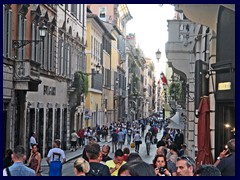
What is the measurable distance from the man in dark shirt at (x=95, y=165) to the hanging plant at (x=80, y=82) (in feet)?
59.6

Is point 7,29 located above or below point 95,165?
above

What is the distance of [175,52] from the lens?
16.4 m

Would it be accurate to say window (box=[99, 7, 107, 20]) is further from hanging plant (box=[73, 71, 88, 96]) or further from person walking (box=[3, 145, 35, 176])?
person walking (box=[3, 145, 35, 176])

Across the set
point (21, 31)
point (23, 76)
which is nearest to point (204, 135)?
point (23, 76)

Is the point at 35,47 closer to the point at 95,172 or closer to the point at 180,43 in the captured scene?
the point at 180,43

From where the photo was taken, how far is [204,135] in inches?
433

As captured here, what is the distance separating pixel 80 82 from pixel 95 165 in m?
18.8

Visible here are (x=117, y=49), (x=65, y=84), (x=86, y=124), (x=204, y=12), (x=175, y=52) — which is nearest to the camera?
(x=204, y=12)

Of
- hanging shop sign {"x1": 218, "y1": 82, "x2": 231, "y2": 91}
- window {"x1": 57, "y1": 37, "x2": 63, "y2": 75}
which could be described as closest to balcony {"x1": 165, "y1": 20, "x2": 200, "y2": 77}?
hanging shop sign {"x1": 218, "y1": 82, "x2": 231, "y2": 91}

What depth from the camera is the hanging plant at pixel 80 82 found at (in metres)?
24.1

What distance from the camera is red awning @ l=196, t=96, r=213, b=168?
10.7m
